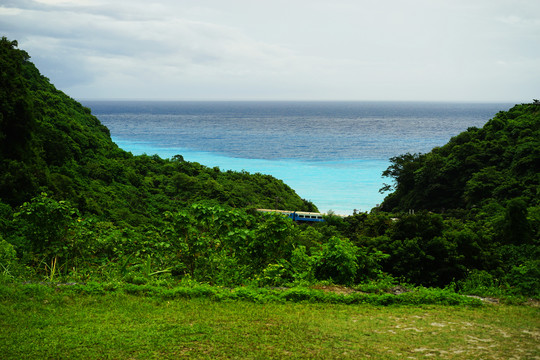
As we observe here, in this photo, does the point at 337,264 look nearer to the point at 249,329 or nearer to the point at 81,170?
the point at 249,329

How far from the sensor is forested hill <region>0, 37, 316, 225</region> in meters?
15.4

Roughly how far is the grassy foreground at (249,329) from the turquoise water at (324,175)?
3969 cm

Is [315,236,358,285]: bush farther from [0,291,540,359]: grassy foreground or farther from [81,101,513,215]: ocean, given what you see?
[81,101,513,215]: ocean

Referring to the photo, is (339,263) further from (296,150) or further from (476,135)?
(296,150)

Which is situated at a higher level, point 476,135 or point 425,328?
point 476,135

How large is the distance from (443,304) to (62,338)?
575 centimetres

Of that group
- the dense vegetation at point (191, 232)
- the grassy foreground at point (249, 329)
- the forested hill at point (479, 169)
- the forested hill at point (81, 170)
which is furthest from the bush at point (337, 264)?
the forested hill at point (479, 169)

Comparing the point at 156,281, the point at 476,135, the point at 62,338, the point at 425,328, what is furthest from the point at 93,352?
the point at 476,135

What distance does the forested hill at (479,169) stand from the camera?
28.8 meters

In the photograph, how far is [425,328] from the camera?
21.7ft

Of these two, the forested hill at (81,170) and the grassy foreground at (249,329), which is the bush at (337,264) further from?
the forested hill at (81,170)

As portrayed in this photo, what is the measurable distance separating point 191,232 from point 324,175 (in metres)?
55.3

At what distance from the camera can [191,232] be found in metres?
9.32

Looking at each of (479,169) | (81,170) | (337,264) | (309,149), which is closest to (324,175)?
(309,149)
